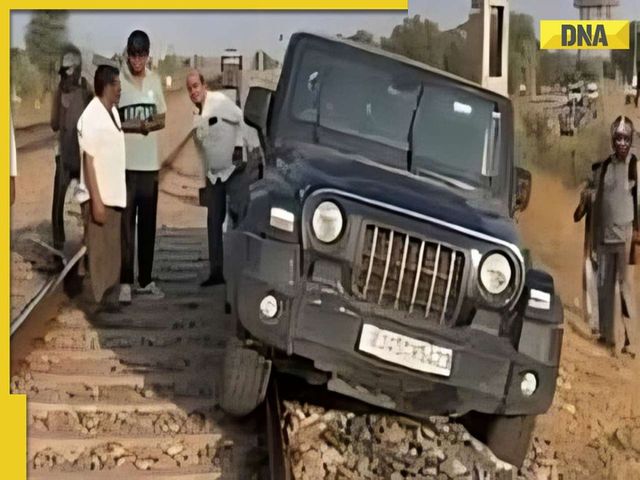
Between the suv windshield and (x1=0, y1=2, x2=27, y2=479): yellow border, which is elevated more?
the suv windshield

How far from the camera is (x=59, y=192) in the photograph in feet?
10.7

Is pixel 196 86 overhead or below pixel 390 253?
overhead

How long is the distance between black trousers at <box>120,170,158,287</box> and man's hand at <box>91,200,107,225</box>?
7cm

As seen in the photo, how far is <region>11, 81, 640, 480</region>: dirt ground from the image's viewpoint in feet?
10.6

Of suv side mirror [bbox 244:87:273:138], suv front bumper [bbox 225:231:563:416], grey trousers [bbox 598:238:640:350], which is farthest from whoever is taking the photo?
grey trousers [bbox 598:238:640:350]

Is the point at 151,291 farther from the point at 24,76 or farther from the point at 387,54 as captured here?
the point at 387,54

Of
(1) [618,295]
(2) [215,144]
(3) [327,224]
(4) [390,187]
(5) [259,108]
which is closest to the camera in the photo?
(3) [327,224]

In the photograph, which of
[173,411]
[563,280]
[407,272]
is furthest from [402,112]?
[173,411]

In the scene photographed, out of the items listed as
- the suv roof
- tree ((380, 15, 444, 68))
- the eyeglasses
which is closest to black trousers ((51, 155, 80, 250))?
the eyeglasses

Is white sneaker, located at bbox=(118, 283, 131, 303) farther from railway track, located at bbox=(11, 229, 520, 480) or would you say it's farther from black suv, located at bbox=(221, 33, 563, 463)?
black suv, located at bbox=(221, 33, 563, 463)

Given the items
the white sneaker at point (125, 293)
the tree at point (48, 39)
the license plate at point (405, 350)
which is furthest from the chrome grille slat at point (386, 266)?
the tree at point (48, 39)

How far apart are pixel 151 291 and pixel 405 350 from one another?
0.94 meters

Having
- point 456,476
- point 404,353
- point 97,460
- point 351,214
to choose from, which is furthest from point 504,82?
point 97,460

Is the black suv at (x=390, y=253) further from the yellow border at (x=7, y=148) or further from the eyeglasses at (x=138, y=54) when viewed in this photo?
the eyeglasses at (x=138, y=54)
